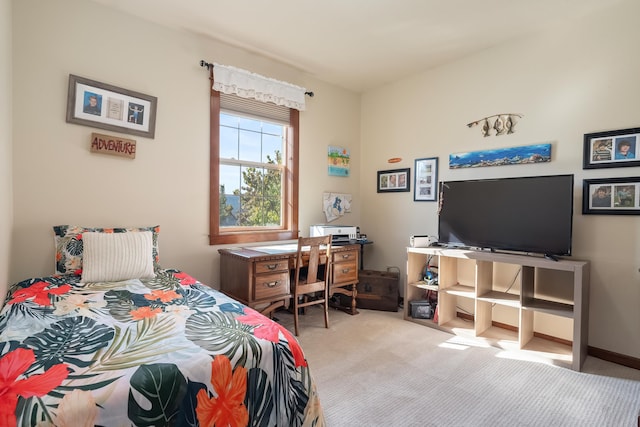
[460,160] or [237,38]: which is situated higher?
[237,38]

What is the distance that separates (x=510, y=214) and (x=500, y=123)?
0.92 m

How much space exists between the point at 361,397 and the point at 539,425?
944 millimetres

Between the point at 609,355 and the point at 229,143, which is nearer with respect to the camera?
the point at 609,355

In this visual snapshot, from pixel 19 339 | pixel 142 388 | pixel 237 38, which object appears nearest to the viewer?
pixel 142 388

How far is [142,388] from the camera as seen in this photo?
3.31 feet

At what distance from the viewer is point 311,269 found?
3.03 metres

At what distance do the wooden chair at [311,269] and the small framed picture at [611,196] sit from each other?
2128 millimetres

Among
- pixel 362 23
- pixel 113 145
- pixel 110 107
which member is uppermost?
pixel 362 23

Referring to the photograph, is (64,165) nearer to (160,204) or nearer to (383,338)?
(160,204)

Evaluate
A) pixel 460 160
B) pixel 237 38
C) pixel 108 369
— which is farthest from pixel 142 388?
pixel 460 160

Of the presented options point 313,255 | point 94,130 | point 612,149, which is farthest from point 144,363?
point 612,149

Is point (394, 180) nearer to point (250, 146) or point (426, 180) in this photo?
point (426, 180)

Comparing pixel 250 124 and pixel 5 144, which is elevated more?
pixel 250 124

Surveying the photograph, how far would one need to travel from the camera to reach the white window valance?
3.03 m
